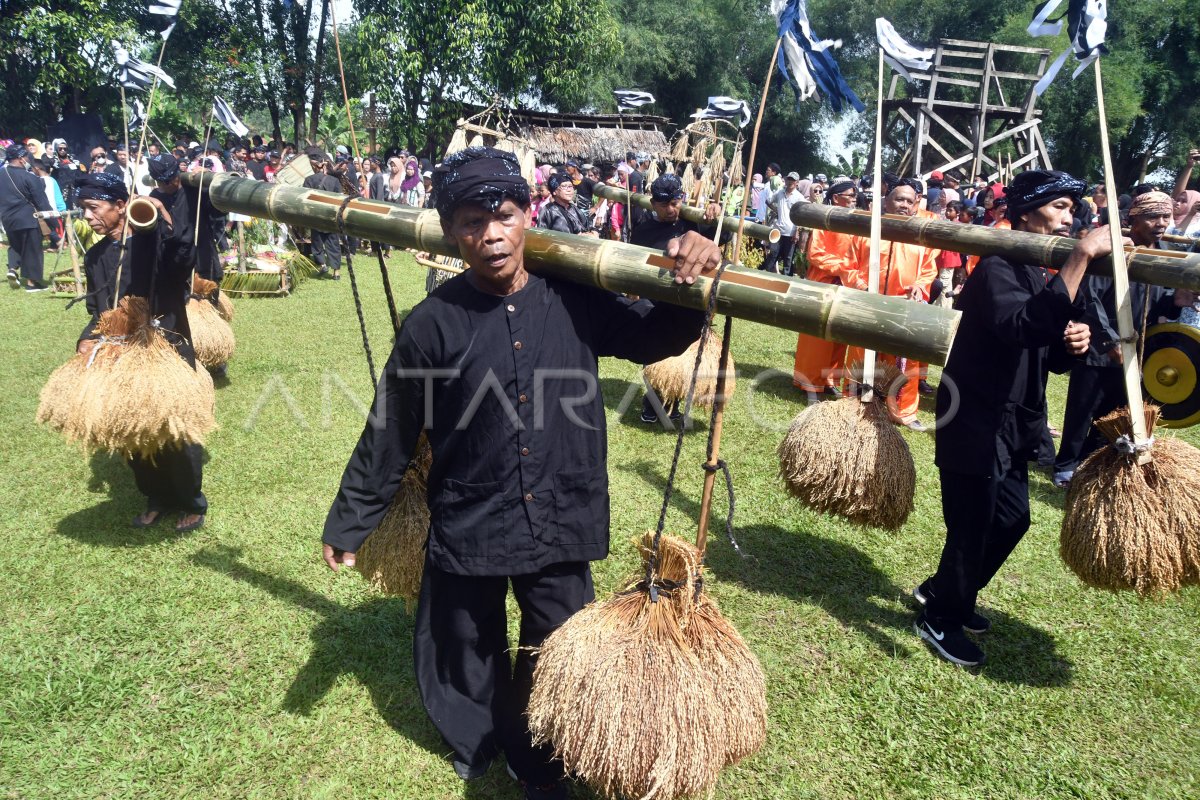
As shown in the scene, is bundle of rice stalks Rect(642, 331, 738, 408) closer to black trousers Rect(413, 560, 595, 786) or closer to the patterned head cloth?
the patterned head cloth

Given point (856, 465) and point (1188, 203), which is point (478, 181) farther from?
point (1188, 203)

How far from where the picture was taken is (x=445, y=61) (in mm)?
22844

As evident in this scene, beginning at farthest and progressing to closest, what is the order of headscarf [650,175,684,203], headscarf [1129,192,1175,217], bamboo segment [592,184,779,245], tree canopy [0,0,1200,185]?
1. tree canopy [0,0,1200,185]
2. headscarf [650,175,684,203]
3. bamboo segment [592,184,779,245]
4. headscarf [1129,192,1175,217]

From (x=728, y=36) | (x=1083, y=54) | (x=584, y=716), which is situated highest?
(x=728, y=36)

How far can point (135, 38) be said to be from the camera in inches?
894

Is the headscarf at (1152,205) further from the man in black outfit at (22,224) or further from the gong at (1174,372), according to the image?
the man in black outfit at (22,224)

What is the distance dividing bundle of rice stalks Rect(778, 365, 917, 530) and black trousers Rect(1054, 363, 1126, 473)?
2.60 m

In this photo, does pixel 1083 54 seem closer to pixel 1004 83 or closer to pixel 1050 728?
pixel 1050 728

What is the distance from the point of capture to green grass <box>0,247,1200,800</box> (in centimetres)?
292

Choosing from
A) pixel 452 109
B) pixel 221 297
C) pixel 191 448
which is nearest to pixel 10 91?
pixel 452 109

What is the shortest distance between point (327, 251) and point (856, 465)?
40.0ft

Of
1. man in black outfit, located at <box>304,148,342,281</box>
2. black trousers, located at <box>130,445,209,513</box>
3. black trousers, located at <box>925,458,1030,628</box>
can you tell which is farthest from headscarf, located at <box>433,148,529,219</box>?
man in black outfit, located at <box>304,148,342,281</box>

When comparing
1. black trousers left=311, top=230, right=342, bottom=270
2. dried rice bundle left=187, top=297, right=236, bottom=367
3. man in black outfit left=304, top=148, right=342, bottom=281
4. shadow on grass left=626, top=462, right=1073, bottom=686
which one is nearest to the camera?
shadow on grass left=626, top=462, right=1073, bottom=686

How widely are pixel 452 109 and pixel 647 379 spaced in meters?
20.9
